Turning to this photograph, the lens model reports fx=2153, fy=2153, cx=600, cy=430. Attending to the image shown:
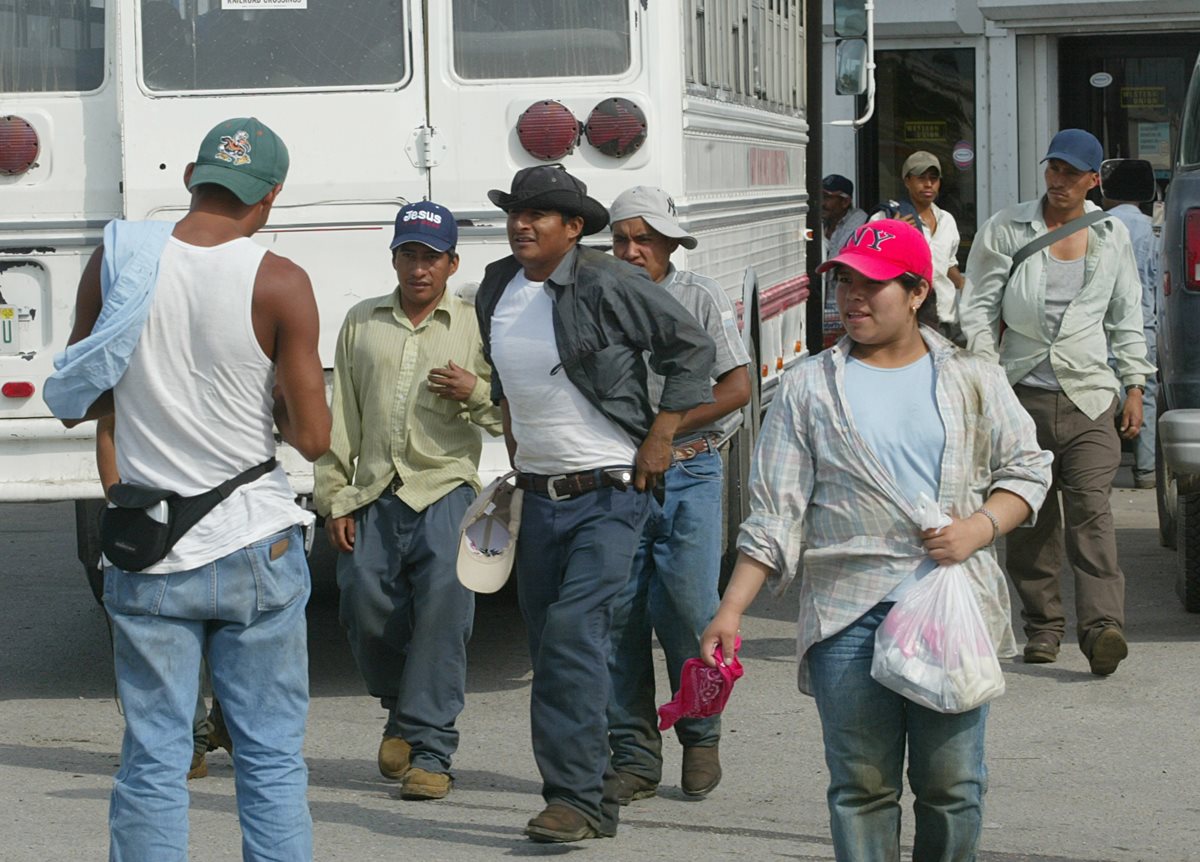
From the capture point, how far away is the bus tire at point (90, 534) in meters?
7.84

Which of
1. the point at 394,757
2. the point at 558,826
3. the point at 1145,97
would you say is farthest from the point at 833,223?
the point at 558,826

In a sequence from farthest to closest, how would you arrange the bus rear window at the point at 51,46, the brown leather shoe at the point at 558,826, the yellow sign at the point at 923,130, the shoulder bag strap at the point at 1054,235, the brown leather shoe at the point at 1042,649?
the yellow sign at the point at 923,130
the brown leather shoe at the point at 1042,649
the shoulder bag strap at the point at 1054,235
the bus rear window at the point at 51,46
the brown leather shoe at the point at 558,826

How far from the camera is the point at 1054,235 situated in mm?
7672

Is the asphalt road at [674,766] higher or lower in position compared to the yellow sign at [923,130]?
lower

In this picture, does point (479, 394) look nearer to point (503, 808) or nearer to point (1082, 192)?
point (503, 808)

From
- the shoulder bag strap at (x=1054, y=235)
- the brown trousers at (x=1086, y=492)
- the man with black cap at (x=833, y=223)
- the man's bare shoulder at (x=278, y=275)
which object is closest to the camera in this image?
the man's bare shoulder at (x=278, y=275)

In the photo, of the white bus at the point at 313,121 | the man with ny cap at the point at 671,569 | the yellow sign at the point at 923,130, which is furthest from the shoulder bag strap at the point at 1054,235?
the yellow sign at the point at 923,130

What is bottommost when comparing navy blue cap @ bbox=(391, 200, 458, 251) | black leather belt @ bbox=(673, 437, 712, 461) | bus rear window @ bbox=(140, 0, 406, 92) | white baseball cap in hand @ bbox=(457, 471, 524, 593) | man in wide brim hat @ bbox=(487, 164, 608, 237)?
white baseball cap in hand @ bbox=(457, 471, 524, 593)

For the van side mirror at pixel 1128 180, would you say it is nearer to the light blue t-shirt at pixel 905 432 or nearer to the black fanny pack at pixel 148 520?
the light blue t-shirt at pixel 905 432

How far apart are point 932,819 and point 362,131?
3.79 meters

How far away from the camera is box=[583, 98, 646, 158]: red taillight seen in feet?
23.8

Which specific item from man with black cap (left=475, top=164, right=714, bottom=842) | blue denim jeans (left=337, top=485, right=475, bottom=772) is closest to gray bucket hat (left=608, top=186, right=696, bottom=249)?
man with black cap (left=475, top=164, right=714, bottom=842)

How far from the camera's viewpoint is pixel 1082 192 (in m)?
7.76

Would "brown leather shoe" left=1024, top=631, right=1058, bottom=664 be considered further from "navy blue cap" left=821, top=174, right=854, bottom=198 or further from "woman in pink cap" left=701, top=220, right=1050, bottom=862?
"navy blue cap" left=821, top=174, right=854, bottom=198
